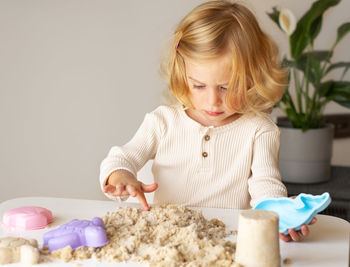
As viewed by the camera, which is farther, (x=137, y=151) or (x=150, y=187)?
(x=137, y=151)

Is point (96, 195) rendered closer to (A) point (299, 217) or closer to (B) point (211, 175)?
(B) point (211, 175)

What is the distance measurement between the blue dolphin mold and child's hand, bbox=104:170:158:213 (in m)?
0.22

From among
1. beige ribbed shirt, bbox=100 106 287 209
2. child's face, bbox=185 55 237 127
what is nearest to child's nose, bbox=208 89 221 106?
child's face, bbox=185 55 237 127

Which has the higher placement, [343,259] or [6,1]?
[6,1]

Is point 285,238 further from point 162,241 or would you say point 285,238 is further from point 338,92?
point 338,92

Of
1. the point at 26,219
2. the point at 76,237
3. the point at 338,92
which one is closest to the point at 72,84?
the point at 338,92

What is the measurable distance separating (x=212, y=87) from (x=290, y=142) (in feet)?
3.43

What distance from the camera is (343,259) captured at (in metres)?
0.70

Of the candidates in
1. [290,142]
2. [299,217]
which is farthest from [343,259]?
[290,142]

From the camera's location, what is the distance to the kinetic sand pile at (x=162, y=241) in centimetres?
65

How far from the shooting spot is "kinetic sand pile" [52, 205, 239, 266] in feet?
2.15

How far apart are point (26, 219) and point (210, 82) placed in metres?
0.47

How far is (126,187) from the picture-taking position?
92 centimetres

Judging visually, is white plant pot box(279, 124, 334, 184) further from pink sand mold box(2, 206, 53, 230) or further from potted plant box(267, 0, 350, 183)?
pink sand mold box(2, 206, 53, 230)
